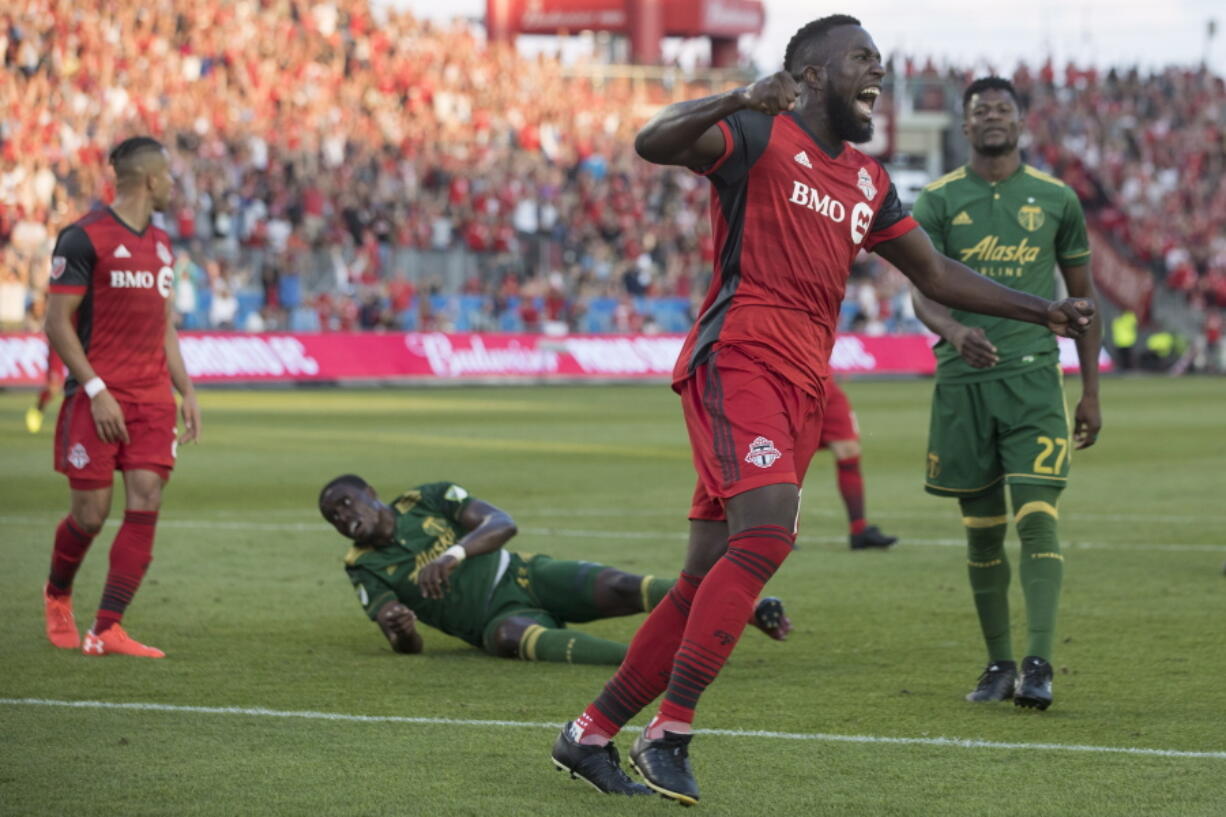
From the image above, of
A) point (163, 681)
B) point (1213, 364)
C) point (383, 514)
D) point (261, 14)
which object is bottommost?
point (1213, 364)

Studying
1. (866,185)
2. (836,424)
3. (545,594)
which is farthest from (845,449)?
(866,185)

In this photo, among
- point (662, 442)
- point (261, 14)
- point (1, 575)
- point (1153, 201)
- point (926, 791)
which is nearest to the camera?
point (926, 791)

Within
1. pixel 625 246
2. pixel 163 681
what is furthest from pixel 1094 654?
pixel 625 246

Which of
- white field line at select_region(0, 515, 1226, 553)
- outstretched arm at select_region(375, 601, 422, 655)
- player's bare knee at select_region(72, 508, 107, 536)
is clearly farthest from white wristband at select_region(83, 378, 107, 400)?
white field line at select_region(0, 515, 1226, 553)

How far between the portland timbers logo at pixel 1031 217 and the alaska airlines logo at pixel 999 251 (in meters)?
0.06

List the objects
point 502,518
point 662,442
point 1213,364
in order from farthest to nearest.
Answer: point 1213,364, point 662,442, point 502,518

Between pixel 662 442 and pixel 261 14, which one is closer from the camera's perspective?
pixel 662 442

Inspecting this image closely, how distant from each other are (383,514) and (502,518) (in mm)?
539

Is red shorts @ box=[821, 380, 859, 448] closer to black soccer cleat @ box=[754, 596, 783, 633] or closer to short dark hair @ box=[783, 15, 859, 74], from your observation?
black soccer cleat @ box=[754, 596, 783, 633]

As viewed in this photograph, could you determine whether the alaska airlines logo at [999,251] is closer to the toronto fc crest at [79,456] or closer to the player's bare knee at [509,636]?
the player's bare knee at [509,636]

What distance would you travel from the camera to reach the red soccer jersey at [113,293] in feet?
25.4

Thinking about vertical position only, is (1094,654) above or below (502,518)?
below

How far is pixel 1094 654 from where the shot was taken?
774cm

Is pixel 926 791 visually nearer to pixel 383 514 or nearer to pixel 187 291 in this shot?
pixel 383 514
